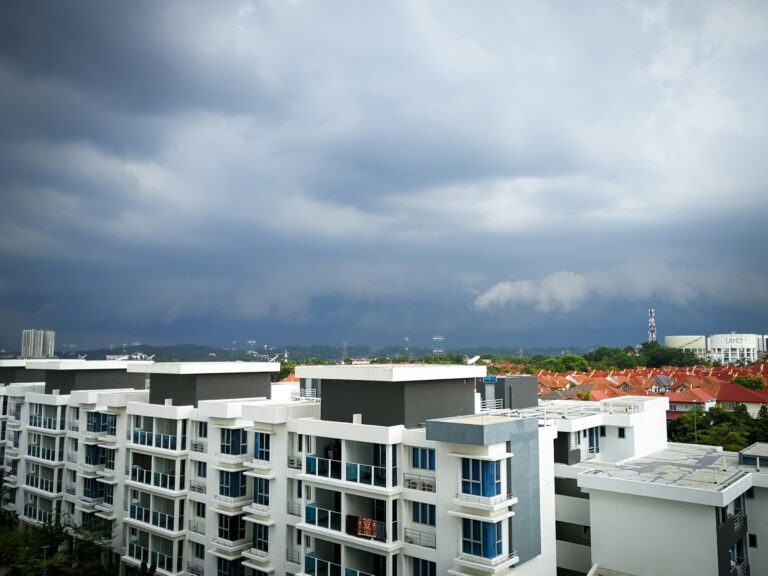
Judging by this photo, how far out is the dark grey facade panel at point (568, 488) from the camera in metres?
25.9

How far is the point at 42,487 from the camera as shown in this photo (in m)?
36.8

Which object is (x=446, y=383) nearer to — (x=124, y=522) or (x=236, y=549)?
(x=236, y=549)

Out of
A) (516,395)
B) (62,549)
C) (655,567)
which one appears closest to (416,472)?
(655,567)

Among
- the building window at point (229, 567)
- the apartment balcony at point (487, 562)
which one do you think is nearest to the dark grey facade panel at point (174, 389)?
Result: the building window at point (229, 567)

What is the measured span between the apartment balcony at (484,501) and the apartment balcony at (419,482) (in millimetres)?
1262

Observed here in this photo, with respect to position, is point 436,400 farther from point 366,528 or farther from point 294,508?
point 294,508

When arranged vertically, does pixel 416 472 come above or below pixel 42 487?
above

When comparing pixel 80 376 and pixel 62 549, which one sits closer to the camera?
pixel 62 549

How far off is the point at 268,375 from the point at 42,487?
1788 cm

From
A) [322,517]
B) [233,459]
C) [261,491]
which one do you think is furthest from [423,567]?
[233,459]

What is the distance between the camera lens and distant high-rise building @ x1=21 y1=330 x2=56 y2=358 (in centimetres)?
12350

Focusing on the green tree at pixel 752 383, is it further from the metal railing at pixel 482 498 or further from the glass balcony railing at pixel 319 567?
the glass balcony railing at pixel 319 567

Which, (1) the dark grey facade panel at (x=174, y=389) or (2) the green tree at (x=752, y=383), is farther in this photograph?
(2) the green tree at (x=752, y=383)

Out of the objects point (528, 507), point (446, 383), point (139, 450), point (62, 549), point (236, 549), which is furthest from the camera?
point (62, 549)
